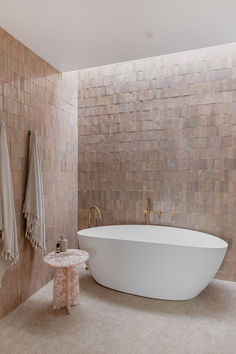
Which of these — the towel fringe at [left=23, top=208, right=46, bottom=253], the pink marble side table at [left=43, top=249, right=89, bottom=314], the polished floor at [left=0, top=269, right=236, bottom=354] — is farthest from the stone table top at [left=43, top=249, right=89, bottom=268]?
the polished floor at [left=0, top=269, right=236, bottom=354]

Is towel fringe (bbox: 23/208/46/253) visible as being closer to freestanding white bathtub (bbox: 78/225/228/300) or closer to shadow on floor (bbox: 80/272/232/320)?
freestanding white bathtub (bbox: 78/225/228/300)

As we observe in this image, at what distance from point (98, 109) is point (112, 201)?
4.37 feet

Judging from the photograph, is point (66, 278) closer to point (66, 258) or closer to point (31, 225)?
point (66, 258)

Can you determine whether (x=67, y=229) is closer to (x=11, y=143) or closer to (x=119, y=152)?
(x=119, y=152)

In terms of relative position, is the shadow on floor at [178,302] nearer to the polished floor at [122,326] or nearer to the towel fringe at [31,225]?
the polished floor at [122,326]

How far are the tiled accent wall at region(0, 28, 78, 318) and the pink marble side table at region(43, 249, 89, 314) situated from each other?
383 mm

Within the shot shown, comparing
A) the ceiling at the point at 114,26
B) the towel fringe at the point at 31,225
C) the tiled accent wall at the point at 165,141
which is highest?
the ceiling at the point at 114,26

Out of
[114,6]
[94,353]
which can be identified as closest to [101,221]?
[94,353]

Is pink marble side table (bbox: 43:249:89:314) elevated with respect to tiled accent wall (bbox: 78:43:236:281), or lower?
lower

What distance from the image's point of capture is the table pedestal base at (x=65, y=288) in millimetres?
Answer: 2492

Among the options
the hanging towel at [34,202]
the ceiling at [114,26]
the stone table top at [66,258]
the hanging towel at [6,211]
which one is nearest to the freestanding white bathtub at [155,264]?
the stone table top at [66,258]

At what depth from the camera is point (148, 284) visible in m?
2.66

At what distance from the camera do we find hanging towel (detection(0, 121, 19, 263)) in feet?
7.15

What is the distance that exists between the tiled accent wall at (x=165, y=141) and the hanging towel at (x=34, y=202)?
1183mm
